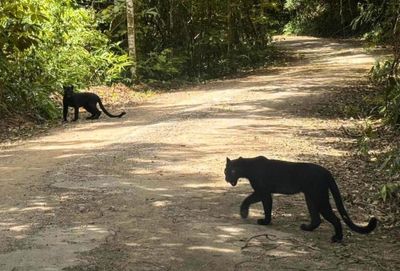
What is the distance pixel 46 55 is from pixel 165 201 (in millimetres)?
9987

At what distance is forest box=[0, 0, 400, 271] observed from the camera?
8.91m

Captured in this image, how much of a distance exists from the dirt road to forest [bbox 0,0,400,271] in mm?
99

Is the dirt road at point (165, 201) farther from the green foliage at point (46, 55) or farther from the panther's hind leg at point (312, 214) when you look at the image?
the green foliage at point (46, 55)

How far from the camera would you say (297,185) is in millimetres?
5543

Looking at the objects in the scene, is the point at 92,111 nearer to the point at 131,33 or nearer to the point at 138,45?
the point at 131,33

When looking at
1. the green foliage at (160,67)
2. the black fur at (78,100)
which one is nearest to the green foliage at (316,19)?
the green foliage at (160,67)

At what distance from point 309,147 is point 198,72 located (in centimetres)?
1348

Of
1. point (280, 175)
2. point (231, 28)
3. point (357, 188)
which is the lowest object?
point (357, 188)

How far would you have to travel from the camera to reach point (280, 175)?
566 centimetres

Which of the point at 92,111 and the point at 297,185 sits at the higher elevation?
the point at 297,185

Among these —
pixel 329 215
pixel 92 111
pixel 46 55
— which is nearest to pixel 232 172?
pixel 329 215

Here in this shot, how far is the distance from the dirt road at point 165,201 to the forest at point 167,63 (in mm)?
99

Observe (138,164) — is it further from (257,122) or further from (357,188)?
(257,122)

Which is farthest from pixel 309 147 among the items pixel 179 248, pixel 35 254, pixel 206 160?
pixel 35 254
